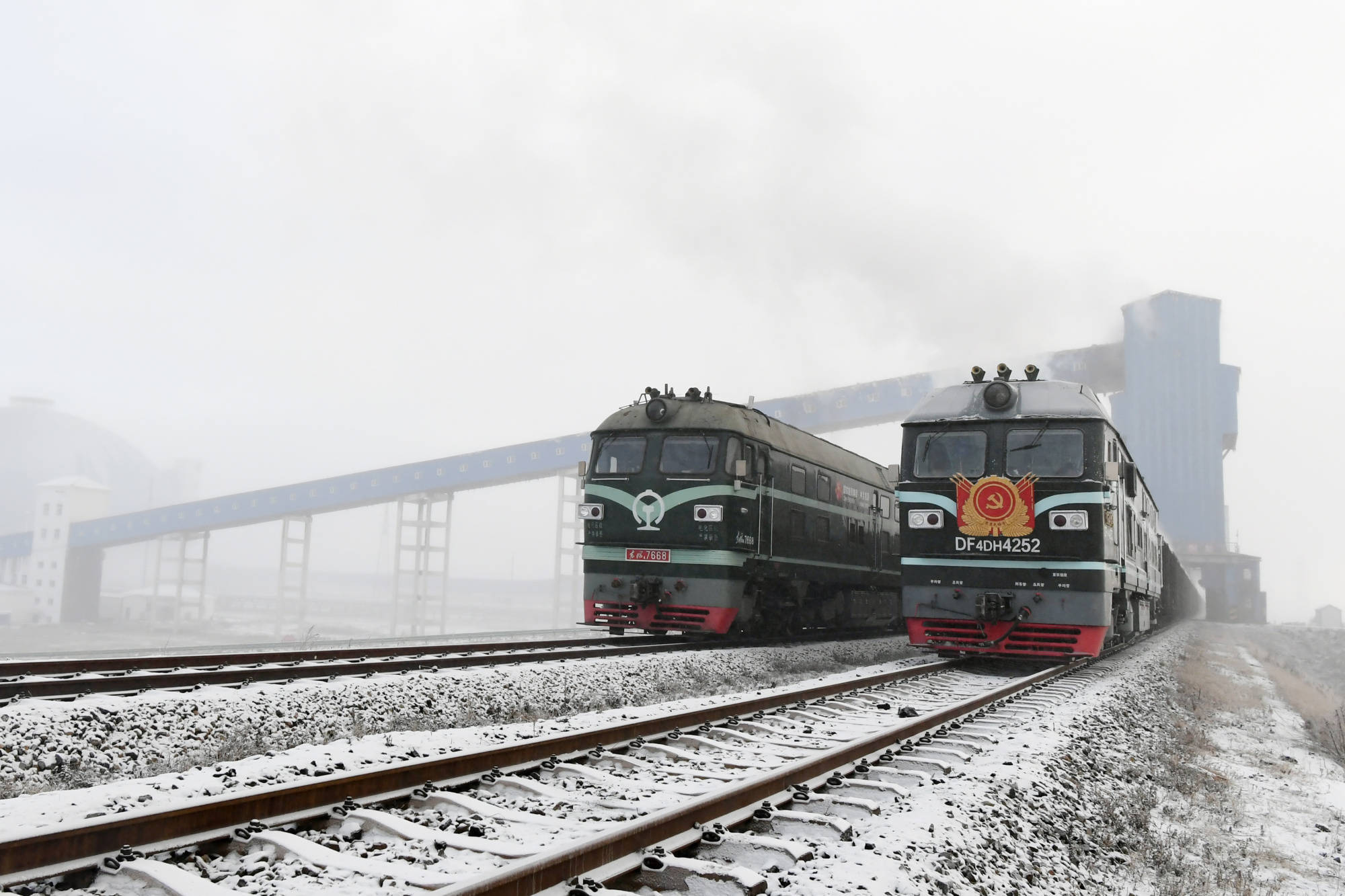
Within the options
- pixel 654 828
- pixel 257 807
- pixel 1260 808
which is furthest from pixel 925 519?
pixel 257 807

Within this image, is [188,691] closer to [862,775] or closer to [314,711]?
[314,711]

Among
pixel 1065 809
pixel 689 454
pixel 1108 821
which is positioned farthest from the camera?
pixel 689 454

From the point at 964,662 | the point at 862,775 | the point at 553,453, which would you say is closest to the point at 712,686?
the point at 964,662

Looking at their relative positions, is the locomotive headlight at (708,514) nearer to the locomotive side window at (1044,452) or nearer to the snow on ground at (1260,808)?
the locomotive side window at (1044,452)

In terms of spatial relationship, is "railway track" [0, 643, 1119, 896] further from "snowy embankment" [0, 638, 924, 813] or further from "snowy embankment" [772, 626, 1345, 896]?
"snowy embankment" [0, 638, 924, 813]

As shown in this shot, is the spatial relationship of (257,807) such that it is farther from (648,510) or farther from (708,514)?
(648,510)

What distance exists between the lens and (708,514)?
539 inches

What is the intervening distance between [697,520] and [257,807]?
382 inches

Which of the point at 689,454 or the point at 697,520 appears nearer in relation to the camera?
the point at 697,520

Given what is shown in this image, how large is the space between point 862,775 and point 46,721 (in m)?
5.23

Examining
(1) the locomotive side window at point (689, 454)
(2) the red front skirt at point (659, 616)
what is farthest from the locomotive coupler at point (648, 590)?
(1) the locomotive side window at point (689, 454)

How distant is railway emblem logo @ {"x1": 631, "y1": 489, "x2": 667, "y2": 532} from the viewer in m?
14.1

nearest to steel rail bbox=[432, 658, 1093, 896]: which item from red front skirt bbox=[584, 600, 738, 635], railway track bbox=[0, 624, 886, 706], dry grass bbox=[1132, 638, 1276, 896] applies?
dry grass bbox=[1132, 638, 1276, 896]

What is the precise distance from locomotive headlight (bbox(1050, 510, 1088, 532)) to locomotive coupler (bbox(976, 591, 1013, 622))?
3.51ft
